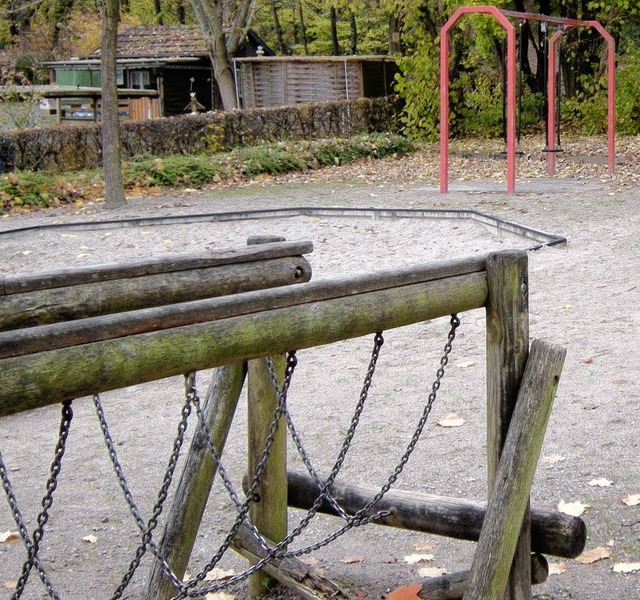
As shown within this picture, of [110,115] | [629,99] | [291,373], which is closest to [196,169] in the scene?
[110,115]

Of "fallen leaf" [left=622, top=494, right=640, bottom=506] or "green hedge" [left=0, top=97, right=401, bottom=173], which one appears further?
"green hedge" [left=0, top=97, right=401, bottom=173]

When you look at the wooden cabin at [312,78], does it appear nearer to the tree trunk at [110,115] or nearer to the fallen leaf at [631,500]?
the tree trunk at [110,115]

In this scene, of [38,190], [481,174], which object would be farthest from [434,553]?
[481,174]

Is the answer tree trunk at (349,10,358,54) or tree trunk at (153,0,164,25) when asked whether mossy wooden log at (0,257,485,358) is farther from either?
tree trunk at (153,0,164,25)

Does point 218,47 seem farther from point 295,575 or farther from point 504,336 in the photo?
point 504,336

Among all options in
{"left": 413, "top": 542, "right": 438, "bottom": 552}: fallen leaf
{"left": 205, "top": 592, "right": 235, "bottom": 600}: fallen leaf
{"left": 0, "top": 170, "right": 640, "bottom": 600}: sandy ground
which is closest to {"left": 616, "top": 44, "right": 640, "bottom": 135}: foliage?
{"left": 0, "top": 170, "right": 640, "bottom": 600}: sandy ground

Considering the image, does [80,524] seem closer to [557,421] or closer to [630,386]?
[557,421]

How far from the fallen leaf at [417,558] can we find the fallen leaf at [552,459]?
1.05 m

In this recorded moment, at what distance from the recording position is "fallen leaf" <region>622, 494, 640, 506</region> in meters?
4.06

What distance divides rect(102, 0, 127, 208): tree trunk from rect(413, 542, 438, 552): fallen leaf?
11.9m

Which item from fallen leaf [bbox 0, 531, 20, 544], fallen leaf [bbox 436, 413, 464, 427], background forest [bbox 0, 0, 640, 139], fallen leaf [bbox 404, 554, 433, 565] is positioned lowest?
fallen leaf [bbox 0, 531, 20, 544]

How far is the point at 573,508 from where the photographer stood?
13.2 ft

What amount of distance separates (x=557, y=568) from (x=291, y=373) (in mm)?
1546

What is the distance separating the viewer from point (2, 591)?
383 cm
